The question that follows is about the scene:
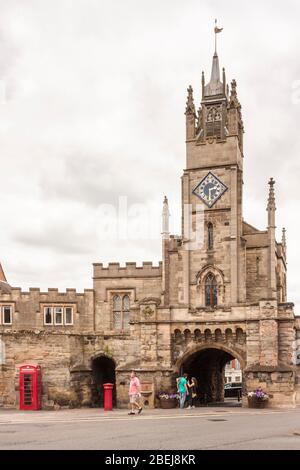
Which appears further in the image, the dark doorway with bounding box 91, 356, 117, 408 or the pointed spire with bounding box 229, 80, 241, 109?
the pointed spire with bounding box 229, 80, 241, 109

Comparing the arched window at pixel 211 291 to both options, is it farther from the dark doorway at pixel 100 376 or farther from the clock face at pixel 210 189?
the dark doorway at pixel 100 376

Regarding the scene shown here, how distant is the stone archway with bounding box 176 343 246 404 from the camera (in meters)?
34.8

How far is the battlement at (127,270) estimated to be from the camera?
45.5m

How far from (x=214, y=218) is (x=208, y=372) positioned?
10.8 metres

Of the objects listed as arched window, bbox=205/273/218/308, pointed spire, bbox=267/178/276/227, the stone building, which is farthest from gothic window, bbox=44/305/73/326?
pointed spire, bbox=267/178/276/227

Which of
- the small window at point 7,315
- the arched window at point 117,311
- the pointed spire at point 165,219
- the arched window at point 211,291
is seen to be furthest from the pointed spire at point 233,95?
the small window at point 7,315

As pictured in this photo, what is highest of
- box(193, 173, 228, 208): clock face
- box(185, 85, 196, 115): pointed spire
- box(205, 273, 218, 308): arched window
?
box(185, 85, 196, 115): pointed spire

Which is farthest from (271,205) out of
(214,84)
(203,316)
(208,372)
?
(208,372)

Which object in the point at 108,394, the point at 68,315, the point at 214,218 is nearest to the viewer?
the point at 108,394

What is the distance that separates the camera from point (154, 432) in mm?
19531

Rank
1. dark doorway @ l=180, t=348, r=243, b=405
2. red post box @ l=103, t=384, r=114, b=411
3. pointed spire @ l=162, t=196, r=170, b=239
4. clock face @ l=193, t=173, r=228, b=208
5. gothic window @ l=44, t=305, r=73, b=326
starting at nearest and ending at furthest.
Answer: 1. red post box @ l=103, t=384, r=114, b=411
2. clock face @ l=193, t=173, r=228, b=208
3. dark doorway @ l=180, t=348, r=243, b=405
4. pointed spire @ l=162, t=196, r=170, b=239
5. gothic window @ l=44, t=305, r=73, b=326

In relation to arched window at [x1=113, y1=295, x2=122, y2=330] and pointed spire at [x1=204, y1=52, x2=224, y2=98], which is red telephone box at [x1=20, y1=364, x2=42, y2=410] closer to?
arched window at [x1=113, y1=295, x2=122, y2=330]

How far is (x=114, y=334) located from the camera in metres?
35.9

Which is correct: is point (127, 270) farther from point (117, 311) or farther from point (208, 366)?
point (208, 366)
